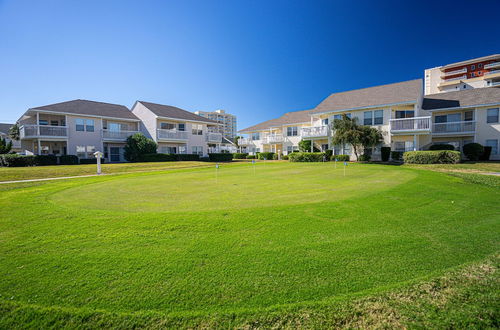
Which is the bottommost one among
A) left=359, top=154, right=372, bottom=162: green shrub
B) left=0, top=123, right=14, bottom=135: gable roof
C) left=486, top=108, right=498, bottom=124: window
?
left=359, top=154, right=372, bottom=162: green shrub

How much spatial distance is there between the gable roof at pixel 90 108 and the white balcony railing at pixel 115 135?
7.80 feet

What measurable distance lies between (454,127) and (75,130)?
45.6 metres

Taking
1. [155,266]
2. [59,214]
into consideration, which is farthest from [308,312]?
[59,214]

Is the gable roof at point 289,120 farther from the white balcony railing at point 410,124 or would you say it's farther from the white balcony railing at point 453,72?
the white balcony railing at point 453,72

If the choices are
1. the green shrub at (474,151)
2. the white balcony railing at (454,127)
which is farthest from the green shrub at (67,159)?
the green shrub at (474,151)

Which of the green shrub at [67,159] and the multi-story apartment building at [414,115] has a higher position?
the multi-story apartment building at [414,115]

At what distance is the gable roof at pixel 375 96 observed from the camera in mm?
26348

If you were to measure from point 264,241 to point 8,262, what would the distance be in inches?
154

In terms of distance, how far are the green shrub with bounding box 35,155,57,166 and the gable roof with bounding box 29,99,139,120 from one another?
6.34 metres

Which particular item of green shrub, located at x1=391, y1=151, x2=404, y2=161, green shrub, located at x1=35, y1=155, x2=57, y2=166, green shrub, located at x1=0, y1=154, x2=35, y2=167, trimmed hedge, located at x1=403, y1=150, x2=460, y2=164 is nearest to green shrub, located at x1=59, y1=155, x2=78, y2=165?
green shrub, located at x1=35, y1=155, x2=57, y2=166

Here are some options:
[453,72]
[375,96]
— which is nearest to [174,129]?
[375,96]

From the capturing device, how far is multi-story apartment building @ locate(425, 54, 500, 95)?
47.6 m

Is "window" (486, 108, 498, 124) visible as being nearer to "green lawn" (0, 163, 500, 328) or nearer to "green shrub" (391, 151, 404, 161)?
"green shrub" (391, 151, 404, 161)

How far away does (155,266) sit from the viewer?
3.16 meters
